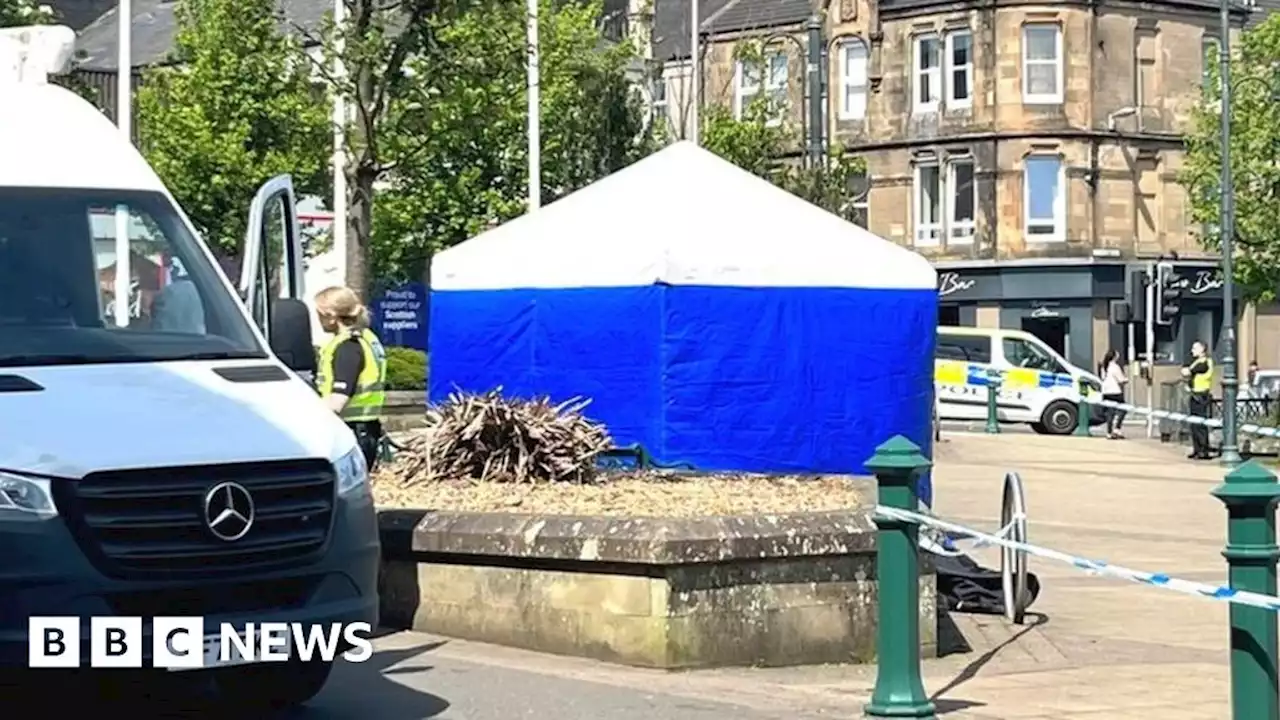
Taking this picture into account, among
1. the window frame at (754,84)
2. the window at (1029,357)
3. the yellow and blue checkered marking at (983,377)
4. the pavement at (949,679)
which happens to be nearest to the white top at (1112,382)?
the window at (1029,357)

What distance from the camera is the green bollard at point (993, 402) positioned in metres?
39.1

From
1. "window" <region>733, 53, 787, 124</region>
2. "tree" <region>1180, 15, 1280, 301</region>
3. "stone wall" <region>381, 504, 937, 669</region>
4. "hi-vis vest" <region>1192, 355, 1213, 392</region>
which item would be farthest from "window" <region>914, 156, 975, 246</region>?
"stone wall" <region>381, 504, 937, 669</region>

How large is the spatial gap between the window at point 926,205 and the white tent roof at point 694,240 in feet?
127

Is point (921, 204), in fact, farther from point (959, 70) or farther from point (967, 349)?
point (967, 349)

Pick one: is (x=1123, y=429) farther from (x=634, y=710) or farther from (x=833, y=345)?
(x=634, y=710)

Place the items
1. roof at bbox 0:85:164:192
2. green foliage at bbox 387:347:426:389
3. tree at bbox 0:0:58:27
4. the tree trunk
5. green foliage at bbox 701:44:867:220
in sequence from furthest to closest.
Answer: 1. green foliage at bbox 701:44:867:220
2. green foliage at bbox 387:347:426:389
3. tree at bbox 0:0:58:27
4. the tree trunk
5. roof at bbox 0:85:164:192

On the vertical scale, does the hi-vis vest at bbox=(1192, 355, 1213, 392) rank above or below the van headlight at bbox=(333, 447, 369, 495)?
below

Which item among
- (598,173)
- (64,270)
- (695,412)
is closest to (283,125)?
(598,173)

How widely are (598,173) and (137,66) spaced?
19.9 meters

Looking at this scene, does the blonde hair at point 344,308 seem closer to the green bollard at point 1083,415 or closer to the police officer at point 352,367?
the police officer at point 352,367

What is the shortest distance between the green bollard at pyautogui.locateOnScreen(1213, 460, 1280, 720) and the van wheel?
1382 inches

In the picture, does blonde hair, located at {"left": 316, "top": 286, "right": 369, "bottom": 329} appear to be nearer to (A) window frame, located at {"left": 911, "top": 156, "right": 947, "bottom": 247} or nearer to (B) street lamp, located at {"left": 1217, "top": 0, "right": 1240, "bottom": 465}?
(B) street lamp, located at {"left": 1217, "top": 0, "right": 1240, "bottom": 465}

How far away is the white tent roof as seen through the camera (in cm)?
1593

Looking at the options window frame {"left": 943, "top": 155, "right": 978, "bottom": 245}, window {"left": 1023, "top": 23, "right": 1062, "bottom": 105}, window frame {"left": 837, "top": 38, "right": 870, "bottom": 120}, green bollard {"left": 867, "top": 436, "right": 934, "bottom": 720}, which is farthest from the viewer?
window frame {"left": 837, "top": 38, "right": 870, "bottom": 120}
